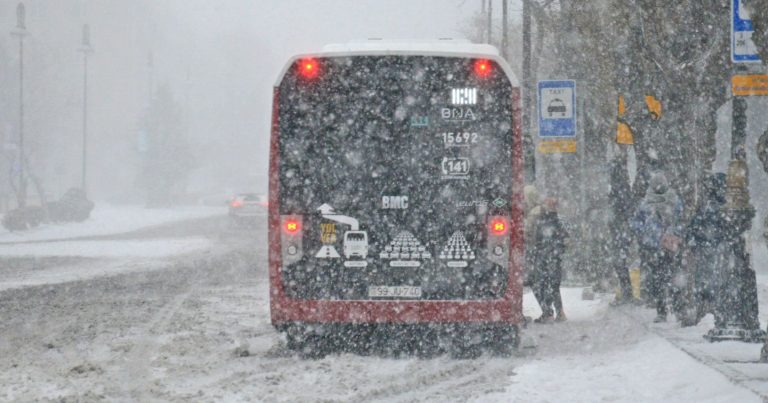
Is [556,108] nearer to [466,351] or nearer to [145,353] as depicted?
[466,351]

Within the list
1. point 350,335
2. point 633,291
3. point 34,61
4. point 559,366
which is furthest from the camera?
point 34,61

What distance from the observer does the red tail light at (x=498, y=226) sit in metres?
11.5

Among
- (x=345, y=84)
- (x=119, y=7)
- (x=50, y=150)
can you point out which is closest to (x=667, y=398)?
(x=345, y=84)

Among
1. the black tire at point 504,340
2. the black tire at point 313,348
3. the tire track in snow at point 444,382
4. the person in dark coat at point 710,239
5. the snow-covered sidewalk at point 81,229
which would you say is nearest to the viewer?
the tire track in snow at point 444,382

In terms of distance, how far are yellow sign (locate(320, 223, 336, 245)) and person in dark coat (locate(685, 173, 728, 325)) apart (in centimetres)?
355

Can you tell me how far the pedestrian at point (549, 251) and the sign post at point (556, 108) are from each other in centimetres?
375

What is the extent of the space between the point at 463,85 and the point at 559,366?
9.37 ft

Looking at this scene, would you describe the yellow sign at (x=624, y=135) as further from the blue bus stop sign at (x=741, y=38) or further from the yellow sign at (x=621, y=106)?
the blue bus stop sign at (x=741, y=38)

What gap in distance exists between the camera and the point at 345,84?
1174 centimetres

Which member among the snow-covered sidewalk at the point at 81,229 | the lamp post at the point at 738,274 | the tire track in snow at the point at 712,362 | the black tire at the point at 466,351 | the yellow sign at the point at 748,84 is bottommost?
the snow-covered sidewalk at the point at 81,229

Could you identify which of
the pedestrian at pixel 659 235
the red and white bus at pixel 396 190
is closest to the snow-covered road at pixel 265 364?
the pedestrian at pixel 659 235

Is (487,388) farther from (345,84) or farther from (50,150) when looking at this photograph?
(50,150)

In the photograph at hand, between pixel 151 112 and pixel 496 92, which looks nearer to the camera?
pixel 496 92

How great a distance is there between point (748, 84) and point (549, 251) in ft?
13.4
